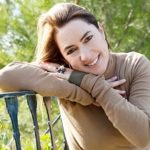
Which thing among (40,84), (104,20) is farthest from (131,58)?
(104,20)

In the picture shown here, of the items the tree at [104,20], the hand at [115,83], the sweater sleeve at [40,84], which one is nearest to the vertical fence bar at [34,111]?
the sweater sleeve at [40,84]

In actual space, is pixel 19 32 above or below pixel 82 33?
below

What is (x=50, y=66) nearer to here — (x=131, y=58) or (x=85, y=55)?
(x=85, y=55)

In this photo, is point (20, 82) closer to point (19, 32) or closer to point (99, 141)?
point (99, 141)

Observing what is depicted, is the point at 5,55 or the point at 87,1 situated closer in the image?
the point at 87,1

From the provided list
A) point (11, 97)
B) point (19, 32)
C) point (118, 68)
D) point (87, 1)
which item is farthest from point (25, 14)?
point (11, 97)

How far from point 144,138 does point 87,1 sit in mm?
3740

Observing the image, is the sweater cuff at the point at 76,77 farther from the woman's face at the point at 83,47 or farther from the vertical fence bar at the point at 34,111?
the vertical fence bar at the point at 34,111

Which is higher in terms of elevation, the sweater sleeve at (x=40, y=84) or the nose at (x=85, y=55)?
the nose at (x=85, y=55)

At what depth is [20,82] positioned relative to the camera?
2020 millimetres

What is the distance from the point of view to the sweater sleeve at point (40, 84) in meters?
2.01

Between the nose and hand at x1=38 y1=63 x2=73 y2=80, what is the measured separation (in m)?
0.07

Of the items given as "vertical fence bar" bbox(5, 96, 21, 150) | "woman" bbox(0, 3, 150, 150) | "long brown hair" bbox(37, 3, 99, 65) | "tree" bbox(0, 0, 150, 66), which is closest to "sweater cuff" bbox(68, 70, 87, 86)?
"woman" bbox(0, 3, 150, 150)

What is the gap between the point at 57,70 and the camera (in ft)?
7.09
